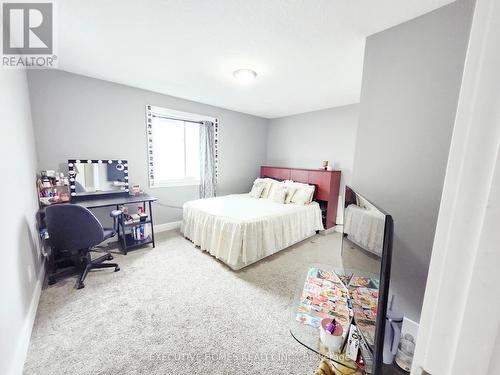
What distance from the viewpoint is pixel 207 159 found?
4051 mm

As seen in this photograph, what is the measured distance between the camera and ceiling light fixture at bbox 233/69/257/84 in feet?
7.73

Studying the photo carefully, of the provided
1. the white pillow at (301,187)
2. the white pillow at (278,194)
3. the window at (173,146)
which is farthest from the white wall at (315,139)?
the window at (173,146)

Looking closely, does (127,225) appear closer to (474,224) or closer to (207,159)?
(207,159)

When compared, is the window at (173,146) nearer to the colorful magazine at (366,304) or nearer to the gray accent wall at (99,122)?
the gray accent wall at (99,122)

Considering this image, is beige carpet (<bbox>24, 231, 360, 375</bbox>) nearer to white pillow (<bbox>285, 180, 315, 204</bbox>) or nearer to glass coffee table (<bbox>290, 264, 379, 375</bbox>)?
glass coffee table (<bbox>290, 264, 379, 375</bbox>)

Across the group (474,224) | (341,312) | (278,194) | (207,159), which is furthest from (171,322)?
(207,159)

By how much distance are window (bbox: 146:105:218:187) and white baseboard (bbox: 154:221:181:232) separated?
716mm

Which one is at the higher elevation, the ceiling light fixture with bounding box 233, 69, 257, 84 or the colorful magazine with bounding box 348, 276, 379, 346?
the ceiling light fixture with bounding box 233, 69, 257, 84

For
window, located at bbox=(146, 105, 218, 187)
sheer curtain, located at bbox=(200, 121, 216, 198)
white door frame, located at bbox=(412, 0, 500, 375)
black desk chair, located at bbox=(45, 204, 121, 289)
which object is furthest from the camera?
sheer curtain, located at bbox=(200, 121, 216, 198)

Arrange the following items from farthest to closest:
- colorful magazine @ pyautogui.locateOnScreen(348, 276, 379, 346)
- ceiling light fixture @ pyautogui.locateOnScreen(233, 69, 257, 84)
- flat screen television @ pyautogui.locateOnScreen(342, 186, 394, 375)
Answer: ceiling light fixture @ pyautogui.locateOnScreen(233, 69, 257, 84)
colorful magazine @ pyautogui.locateOnScreen(348, 276, 379, 346)
flat screen television @ pyautogui.locateOnScreen(342, 186, 394, 375)

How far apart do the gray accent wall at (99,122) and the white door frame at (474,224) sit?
11.8 feet

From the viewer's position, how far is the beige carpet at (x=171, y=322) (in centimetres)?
135

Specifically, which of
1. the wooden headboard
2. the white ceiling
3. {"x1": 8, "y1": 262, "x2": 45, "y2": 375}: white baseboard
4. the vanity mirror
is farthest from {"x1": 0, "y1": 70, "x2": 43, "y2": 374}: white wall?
the wooden headboard

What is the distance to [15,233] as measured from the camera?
1476mm
